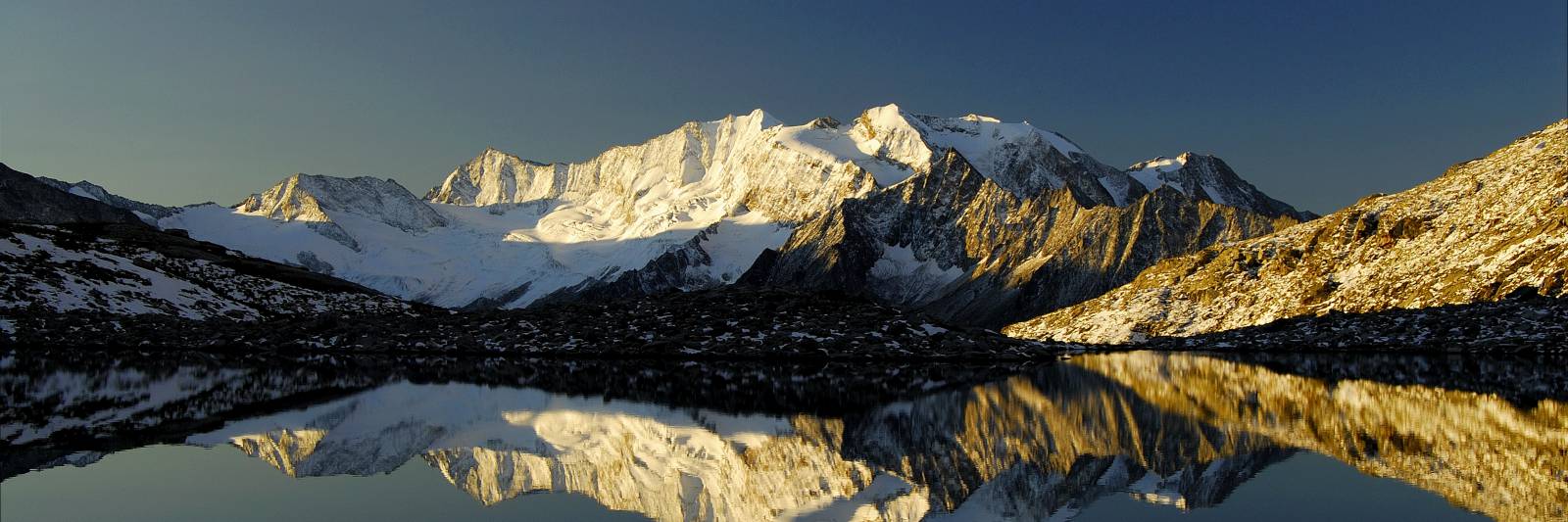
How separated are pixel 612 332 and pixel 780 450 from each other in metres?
58.4

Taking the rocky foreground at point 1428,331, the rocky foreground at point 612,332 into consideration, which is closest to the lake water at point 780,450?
the rocky foreground at point 612,332

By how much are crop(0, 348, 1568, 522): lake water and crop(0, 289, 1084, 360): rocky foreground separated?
2503 cm

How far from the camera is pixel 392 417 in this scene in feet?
124

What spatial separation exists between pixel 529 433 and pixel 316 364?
42.3 meters

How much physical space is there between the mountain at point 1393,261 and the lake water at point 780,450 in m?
79.2

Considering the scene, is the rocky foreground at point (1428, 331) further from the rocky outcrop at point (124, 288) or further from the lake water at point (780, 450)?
the rocky outcrop at point (124, 288)

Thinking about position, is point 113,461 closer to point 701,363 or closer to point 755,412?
point 755,412

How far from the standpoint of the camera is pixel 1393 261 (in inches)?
5920

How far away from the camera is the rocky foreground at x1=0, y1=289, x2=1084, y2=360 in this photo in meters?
79.7

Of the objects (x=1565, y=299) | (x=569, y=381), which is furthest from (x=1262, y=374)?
(x=1565, y=299)

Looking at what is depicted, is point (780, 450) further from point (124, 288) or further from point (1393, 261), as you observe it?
point (1393, 261)

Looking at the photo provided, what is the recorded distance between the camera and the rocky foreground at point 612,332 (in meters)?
79.7

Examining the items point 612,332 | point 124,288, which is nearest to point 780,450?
point 612,332

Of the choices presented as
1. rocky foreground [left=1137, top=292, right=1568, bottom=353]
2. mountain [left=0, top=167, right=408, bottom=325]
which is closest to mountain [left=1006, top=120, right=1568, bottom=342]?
rocky foreground [left=1137, top=292, right=1568, bottom=353]
